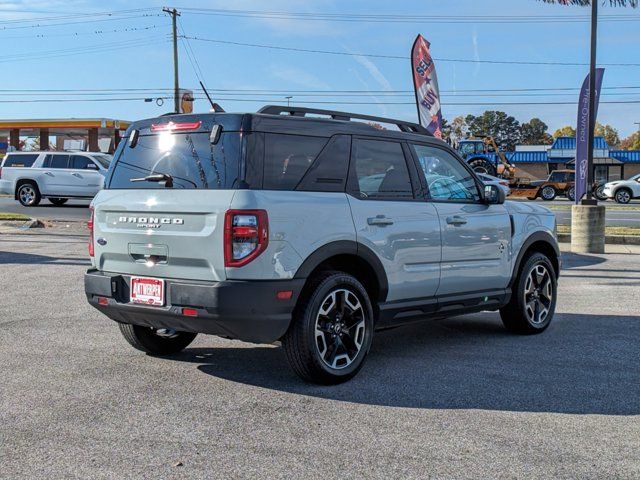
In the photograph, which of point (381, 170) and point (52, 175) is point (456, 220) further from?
point (52, 175)

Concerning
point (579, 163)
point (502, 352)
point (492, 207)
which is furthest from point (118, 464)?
point (579, 163)

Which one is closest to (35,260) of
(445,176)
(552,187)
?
(445,176)

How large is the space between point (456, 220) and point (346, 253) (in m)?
1.41

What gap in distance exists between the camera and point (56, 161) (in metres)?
26.3

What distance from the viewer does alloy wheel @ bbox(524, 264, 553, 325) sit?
7477 millimetres

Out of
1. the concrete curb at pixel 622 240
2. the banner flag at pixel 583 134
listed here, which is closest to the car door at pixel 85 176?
the banner flag at pixel 583 134

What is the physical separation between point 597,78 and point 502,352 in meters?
11.1

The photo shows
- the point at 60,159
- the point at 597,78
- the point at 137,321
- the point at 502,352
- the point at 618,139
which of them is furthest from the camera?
the point at 618,139

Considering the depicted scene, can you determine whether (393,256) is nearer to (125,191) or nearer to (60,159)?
(125,191)

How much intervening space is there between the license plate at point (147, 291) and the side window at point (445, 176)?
2.46 meters

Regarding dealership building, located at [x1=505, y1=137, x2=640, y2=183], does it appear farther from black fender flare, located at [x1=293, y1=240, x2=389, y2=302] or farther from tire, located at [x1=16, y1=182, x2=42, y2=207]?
black fender flare, located at [x1=293, y1=240, x2=389, y2=302]

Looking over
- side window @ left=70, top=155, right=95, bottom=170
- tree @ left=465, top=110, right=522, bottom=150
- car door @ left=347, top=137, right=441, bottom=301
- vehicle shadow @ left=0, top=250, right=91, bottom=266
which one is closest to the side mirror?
car door @ left=347, top=137, right=441, bottom=301

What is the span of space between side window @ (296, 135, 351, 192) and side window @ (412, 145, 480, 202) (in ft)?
2.88

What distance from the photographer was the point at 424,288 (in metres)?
6.28
